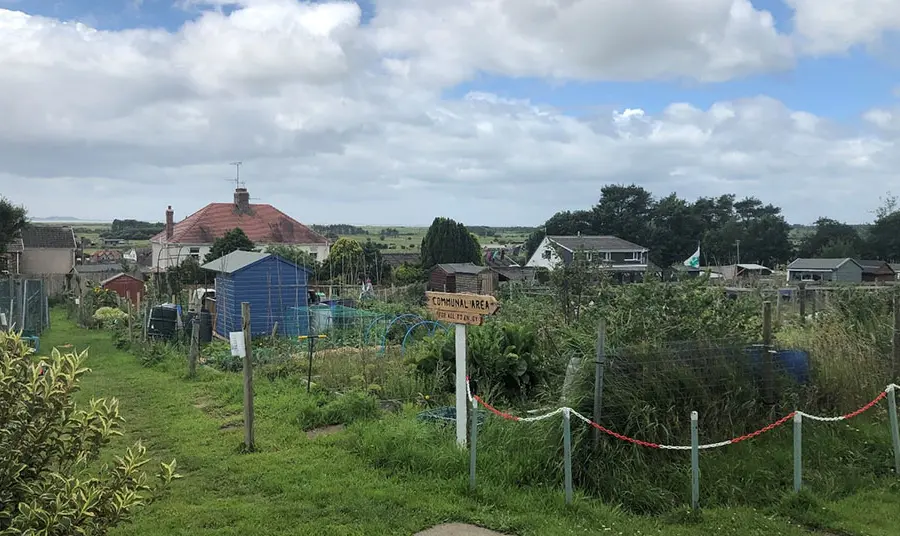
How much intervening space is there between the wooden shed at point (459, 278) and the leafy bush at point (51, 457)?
106ft

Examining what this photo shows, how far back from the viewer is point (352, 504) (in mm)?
5484

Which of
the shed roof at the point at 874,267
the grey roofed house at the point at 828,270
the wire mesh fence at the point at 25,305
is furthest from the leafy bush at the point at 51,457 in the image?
the shed roof at the point at 874,267

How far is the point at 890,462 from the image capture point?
22.7ft

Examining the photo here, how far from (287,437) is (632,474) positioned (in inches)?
145

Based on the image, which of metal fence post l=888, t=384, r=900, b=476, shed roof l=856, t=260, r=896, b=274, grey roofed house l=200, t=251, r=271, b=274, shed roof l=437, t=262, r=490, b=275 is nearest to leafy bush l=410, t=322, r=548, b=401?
metal fence post l=888, t=384, r=900, b=476

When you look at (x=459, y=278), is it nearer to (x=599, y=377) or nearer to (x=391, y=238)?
(x=599, y=377)

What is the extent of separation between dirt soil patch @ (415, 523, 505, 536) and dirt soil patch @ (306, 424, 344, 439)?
9.69 feet

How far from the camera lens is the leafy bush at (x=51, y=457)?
322 centimetres

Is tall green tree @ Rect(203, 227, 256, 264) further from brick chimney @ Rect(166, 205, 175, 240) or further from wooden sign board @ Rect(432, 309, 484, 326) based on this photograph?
wooden sign board @ Rect(432, 309, 484, 326)

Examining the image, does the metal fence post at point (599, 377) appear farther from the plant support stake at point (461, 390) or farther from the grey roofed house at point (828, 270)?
the grey roofed house at point (828, 270)

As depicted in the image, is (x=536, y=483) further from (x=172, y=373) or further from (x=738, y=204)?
(x=738, y=204)

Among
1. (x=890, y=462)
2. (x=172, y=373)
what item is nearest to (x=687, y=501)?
(x=890, y=462)

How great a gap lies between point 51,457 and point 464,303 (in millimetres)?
3659

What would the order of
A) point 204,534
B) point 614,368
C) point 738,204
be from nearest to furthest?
point 204,534
point 614,368
point 738,204
